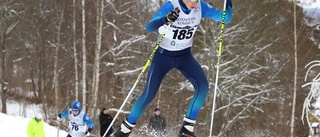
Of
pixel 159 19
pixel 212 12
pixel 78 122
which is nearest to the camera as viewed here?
pixel 159 19

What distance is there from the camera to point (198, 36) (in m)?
22.0

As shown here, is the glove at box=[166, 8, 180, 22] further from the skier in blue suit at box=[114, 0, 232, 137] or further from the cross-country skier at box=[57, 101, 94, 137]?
the cross-country skier at box=[57, 101, 94, 137]

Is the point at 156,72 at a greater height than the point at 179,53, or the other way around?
the point at 179,53

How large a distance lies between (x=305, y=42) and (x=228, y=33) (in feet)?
14.5

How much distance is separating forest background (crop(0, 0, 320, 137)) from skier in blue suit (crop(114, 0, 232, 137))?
39.8 feet

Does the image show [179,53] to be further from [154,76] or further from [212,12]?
[212,12]

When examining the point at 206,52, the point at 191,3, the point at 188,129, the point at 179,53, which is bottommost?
the point at 206,52

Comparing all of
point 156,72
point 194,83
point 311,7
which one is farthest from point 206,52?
point 156,72

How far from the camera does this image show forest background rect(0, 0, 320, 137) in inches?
839

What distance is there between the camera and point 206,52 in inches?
821

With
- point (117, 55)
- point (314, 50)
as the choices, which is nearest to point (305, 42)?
point (314, 50)

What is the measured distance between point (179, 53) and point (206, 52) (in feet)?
50.7

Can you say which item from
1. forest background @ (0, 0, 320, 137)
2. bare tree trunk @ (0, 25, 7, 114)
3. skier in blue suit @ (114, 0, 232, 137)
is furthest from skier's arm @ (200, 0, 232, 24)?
bare tree trunk @ (0, 25, 7, 114)

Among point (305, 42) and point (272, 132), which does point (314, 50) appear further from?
point (272, 132)
